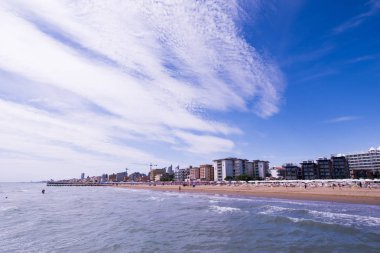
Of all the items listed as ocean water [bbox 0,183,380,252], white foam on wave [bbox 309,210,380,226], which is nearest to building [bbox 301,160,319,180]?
white foam on wave [bbox 309,210,380,226]

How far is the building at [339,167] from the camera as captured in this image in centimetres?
12088

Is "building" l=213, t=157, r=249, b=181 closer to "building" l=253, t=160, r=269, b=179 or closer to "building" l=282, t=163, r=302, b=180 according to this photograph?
"building" l=253, t=160, r=269, b=179

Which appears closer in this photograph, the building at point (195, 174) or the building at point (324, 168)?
the building at point (324, 168)

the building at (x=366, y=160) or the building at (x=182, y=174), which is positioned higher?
the building at (x=366, y=160)

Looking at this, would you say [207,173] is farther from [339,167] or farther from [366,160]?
[366,160]

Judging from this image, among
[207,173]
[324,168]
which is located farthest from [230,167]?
[324,168]

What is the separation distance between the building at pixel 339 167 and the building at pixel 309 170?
728cm

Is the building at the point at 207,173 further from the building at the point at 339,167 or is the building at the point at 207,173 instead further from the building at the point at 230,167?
the building at the point at 339,167

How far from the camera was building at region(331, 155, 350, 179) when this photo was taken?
121 meters

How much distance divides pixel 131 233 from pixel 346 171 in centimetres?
12502

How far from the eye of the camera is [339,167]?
401ft

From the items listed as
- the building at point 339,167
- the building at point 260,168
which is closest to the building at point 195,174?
the building at point 260,168

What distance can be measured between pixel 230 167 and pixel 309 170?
1357 inches

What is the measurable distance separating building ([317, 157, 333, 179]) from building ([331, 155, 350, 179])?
7.75 ft
